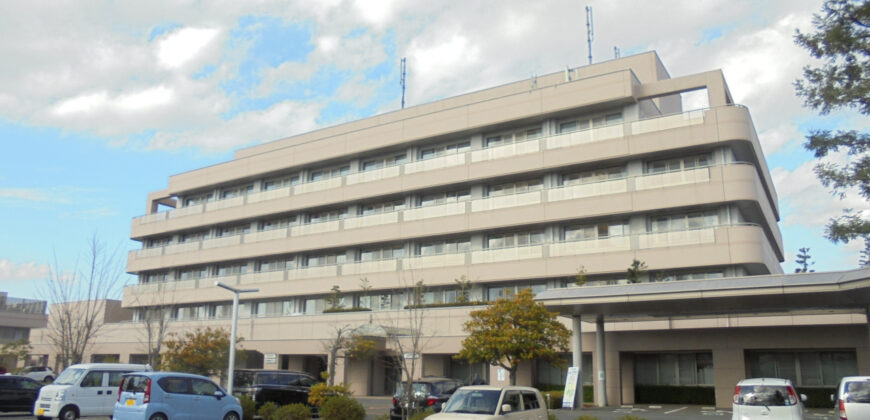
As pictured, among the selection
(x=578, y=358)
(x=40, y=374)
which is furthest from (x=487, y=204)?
(x=40, y=374)

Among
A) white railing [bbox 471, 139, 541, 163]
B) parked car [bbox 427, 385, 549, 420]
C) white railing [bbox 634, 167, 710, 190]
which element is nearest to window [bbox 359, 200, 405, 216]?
white railing [bbox 471, 139, 541, 163]

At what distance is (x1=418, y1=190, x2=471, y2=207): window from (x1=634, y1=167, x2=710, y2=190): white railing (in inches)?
456

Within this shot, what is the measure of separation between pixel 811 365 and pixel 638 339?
7998 mm

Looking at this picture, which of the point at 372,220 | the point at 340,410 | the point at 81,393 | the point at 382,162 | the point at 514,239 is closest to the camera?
the point at 340,410

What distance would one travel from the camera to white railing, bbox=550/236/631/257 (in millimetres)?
39250

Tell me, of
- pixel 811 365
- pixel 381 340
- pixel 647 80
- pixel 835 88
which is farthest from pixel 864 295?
pixel 381 340

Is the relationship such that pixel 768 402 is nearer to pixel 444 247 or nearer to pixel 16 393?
pixel 16 393

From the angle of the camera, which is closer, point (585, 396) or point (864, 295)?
point (864, 295)

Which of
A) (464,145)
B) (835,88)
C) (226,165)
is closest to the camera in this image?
(835,88)

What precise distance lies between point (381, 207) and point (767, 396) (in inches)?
1399

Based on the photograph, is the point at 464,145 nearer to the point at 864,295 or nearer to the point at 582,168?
the point at 582,168

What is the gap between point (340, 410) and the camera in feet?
69.7

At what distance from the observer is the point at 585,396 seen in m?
35.5

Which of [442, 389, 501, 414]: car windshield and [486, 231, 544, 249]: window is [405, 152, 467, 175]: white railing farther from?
[442, 389, 501, 414]: car windshield
